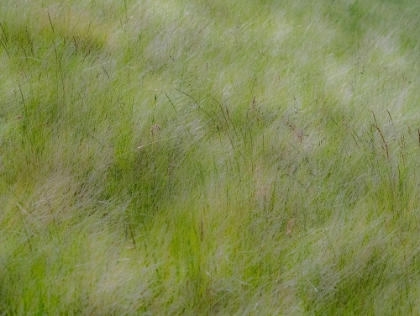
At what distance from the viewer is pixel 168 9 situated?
3.54 m

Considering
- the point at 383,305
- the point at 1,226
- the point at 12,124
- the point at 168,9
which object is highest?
the point at 168,9

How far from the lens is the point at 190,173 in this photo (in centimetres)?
206

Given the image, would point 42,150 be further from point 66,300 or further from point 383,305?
point 383,305

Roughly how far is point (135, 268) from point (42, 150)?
71cm

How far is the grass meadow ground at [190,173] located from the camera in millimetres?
1577

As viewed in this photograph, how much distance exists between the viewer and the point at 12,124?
81.3 inches

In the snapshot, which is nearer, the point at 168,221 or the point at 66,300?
the point at 66,300

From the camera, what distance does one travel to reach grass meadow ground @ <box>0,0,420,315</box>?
1.58 metres

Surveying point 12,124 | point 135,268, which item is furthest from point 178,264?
point 12,124

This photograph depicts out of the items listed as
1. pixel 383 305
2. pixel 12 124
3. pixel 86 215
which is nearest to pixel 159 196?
pixel 86 215

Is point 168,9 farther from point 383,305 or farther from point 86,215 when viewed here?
point 383,305

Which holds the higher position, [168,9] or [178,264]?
[168,9]

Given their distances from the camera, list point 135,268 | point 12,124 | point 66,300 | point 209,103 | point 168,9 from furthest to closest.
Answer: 1. point 168,9
2. point 209,103
3. point 12,124
4. point 135,268
5. point 66,300


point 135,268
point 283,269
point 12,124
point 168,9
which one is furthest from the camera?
point 168,9
